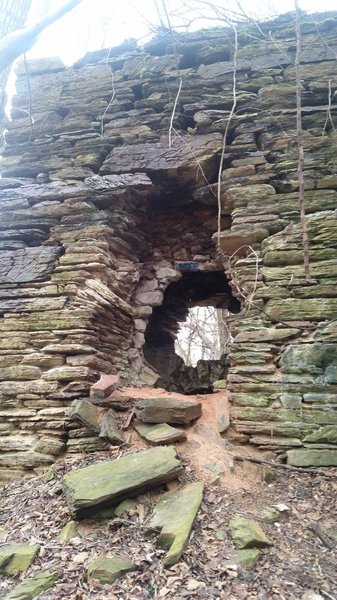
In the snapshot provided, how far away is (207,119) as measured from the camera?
432 cm

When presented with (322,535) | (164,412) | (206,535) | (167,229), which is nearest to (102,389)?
(164,412)

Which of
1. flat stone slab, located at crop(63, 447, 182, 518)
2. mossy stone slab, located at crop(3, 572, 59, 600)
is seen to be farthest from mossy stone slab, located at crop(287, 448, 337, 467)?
mossy stone slab, located at crop(3, 572, 59, 600)

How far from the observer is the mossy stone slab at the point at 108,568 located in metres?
1.76

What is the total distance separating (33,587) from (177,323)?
4162mm

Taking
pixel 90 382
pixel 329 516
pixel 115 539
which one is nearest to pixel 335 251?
pixel 329 516

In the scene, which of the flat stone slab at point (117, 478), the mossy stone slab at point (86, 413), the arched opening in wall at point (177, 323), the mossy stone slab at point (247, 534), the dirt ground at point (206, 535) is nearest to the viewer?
the dirt ground at point (206, 535)

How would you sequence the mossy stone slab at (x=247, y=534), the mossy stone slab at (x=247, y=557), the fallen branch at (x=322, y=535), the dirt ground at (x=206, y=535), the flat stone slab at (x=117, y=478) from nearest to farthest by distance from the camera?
the dirt ground at (x=206, y=535) → the mossy stone slab at (x=247, y=557) → the mossy stone slab at (x=247, y=534) → the fallen branch at (x=322, y=535) → the flat stone slab at (x=117, y=478)

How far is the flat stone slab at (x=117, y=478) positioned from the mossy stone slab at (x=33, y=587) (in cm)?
38

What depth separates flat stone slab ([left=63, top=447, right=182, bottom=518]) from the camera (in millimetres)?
2193

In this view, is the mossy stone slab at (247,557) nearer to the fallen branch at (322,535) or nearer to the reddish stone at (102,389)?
the fallen branch at (322,535)

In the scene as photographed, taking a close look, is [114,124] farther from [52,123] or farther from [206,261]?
[206,261]

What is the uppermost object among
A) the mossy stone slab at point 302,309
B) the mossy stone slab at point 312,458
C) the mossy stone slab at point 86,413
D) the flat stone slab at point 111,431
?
the mossy stone slab at point 302,309

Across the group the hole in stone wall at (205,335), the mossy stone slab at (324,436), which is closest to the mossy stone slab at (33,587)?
the mossy stone slab at (324,436)

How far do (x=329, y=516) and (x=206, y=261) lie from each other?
2.98 metres
